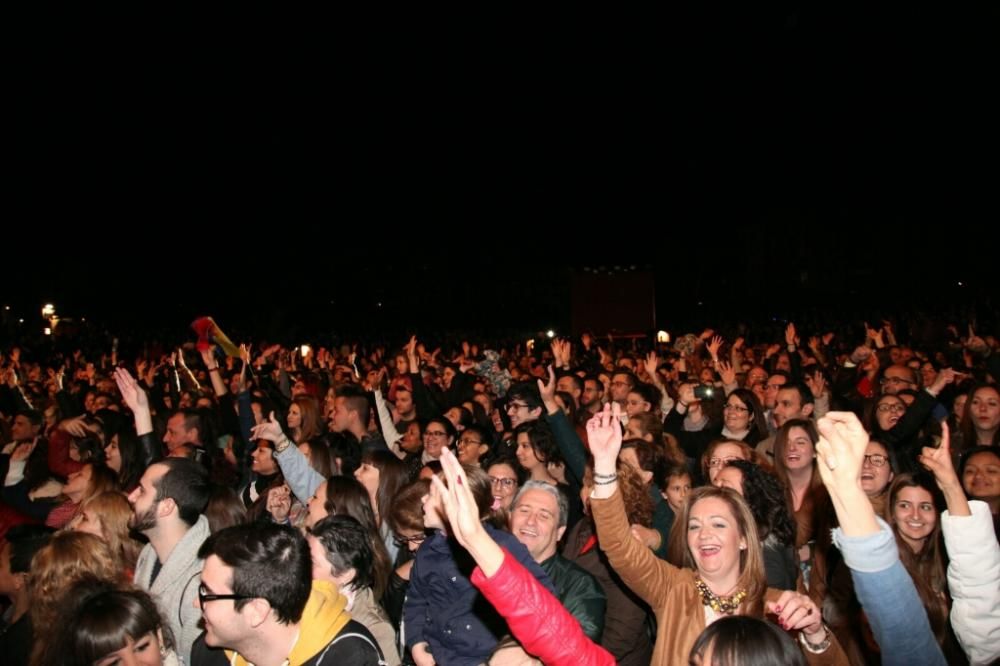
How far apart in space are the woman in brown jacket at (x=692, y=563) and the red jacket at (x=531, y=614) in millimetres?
810

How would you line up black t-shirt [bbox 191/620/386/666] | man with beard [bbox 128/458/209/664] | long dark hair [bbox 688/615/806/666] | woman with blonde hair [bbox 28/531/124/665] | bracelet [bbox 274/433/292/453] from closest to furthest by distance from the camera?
long dark hair [bbox 688/615/806/666]
black t-shirt [bbox 191/620/386/666]
woman with blonde hair [bbox 28/531/124/665]
man with beard [bbox 128/458/209/664]
bracelet [bbox 274/433/292/453]

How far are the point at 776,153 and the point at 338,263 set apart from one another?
1635 cm

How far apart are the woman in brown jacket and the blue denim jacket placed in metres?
0.61

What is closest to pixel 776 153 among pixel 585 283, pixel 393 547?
pixel 585 283

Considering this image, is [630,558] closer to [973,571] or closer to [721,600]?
[721,600]

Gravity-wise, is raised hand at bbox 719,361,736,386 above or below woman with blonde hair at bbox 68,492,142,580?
above

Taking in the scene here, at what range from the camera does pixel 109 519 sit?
4.09 meters

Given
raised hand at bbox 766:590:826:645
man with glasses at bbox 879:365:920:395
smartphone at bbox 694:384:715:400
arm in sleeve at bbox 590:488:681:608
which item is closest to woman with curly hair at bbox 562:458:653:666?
arm in sleeve at bbox 590:488:681:608

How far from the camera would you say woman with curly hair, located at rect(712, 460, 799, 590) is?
3.69 metres

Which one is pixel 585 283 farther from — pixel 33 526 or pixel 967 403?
pixel 33 526

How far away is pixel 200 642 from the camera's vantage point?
115 inches

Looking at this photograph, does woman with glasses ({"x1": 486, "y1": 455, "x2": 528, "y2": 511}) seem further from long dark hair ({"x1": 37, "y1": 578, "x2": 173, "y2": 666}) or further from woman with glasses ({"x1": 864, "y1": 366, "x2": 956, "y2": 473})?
woman with glasses ({"x1": 864, "y1": 366, "x2": 956, "y2": 473})

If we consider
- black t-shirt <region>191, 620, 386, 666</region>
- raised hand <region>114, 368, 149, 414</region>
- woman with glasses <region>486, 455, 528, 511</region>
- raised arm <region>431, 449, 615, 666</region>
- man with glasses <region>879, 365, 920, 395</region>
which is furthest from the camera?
man with glasses <region>879, 365, 920, 395</region>

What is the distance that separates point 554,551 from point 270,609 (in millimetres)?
1335
